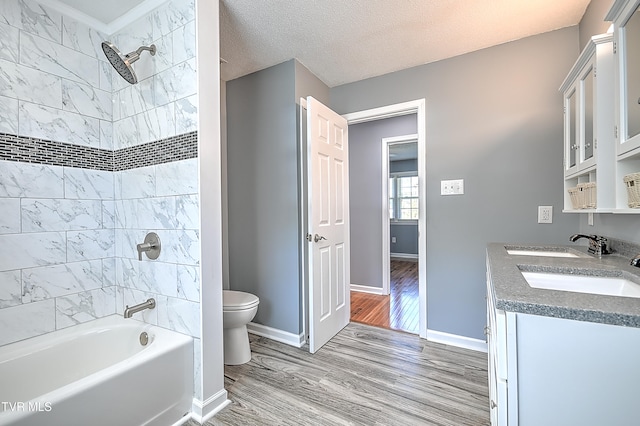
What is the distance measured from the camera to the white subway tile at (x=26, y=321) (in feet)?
4.83

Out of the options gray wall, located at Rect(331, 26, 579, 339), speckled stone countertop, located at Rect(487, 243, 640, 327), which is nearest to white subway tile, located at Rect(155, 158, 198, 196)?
speckled stone countertop, located at Rect(487, 243, 640, 327)

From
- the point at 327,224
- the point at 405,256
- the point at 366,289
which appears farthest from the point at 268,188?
the point at 405,256

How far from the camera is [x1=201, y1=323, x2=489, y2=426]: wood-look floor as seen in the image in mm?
1505

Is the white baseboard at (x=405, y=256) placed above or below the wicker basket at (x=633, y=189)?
below

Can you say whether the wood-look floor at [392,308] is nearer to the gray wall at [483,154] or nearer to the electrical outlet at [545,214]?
the gray wall at [483,154]

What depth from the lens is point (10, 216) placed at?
1492mm

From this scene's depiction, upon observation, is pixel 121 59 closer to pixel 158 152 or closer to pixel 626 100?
pixel 158 152

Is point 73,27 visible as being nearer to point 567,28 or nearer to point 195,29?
point 195,29

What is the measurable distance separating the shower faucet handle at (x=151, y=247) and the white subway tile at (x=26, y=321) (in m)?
0.57

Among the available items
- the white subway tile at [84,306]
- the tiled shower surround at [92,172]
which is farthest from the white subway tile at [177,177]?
the white subway tile at [84,306]

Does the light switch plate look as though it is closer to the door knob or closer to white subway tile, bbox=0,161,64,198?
the door knob

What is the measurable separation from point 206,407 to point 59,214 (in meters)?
1.42

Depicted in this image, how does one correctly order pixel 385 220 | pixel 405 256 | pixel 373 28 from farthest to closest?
pixel 405 256
pixel 385 220
pixel 373 28

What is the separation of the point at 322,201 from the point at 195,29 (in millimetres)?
1377
